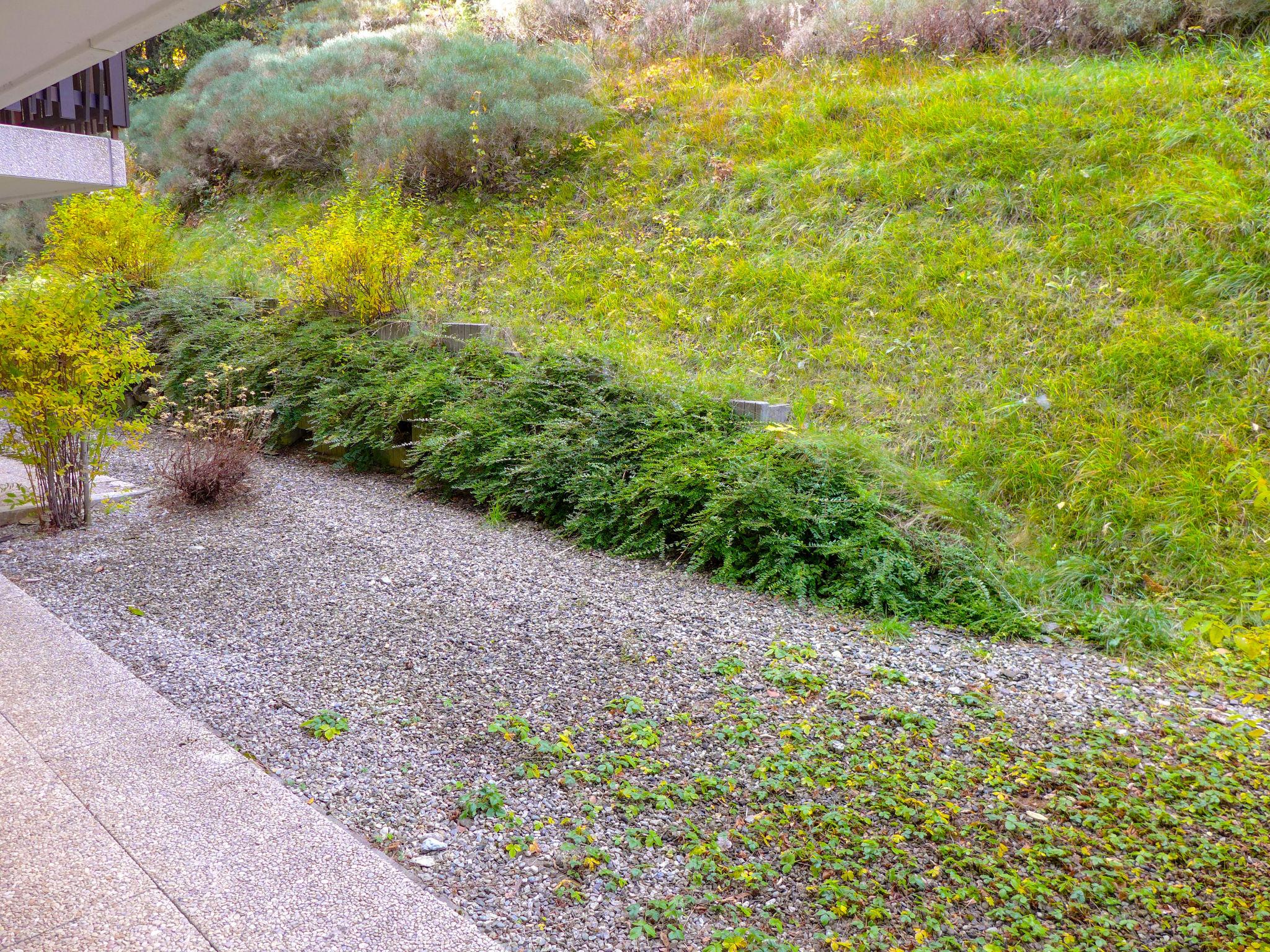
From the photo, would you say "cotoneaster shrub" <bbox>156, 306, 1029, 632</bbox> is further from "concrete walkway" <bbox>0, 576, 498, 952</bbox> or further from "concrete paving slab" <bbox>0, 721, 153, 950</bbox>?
"concrete paving slab" <bbox>0, 721, 153, 950</bbox>

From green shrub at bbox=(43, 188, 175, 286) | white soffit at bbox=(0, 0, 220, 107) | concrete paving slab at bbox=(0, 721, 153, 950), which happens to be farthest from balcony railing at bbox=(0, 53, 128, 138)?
concrete paving slab at bbox=(0, 721, 153, 950)

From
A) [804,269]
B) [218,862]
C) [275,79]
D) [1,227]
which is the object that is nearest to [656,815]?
[218,862]

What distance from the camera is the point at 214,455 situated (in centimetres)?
518

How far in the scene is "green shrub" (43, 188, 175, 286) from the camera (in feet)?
27.2

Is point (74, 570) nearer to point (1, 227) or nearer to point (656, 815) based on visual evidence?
point (656, 815)

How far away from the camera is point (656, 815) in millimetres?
2275

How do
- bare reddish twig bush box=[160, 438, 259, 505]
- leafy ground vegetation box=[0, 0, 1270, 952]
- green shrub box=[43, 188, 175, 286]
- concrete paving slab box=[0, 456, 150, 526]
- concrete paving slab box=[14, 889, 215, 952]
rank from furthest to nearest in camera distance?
green shrub box=[43, 188, 175, 286], bare reddish twig bush box=[160, 438, 259, 505], concrete paving slab box=[0, 456, 150, 526], leafy ground vegetation box=[0, 0, 1270, 952], concrete paving slab box=[14, 889, 215, 952]

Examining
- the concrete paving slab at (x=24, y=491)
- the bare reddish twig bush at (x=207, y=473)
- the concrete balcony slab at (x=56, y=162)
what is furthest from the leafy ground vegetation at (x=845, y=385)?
the concrete balcony slab at (x=56, y=162)

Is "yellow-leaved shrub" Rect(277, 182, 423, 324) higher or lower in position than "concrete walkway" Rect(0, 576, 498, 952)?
higher

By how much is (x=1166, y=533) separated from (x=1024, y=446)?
826 millimetres

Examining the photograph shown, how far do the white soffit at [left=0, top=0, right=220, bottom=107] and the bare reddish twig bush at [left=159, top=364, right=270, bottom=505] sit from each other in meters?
2.52

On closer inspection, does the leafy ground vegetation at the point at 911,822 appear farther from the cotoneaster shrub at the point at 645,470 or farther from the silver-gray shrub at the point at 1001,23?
the silver-gray shrub at the point at 1001,23

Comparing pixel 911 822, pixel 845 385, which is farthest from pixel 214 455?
pixel 911 822

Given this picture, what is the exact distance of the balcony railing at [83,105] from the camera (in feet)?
19.8
